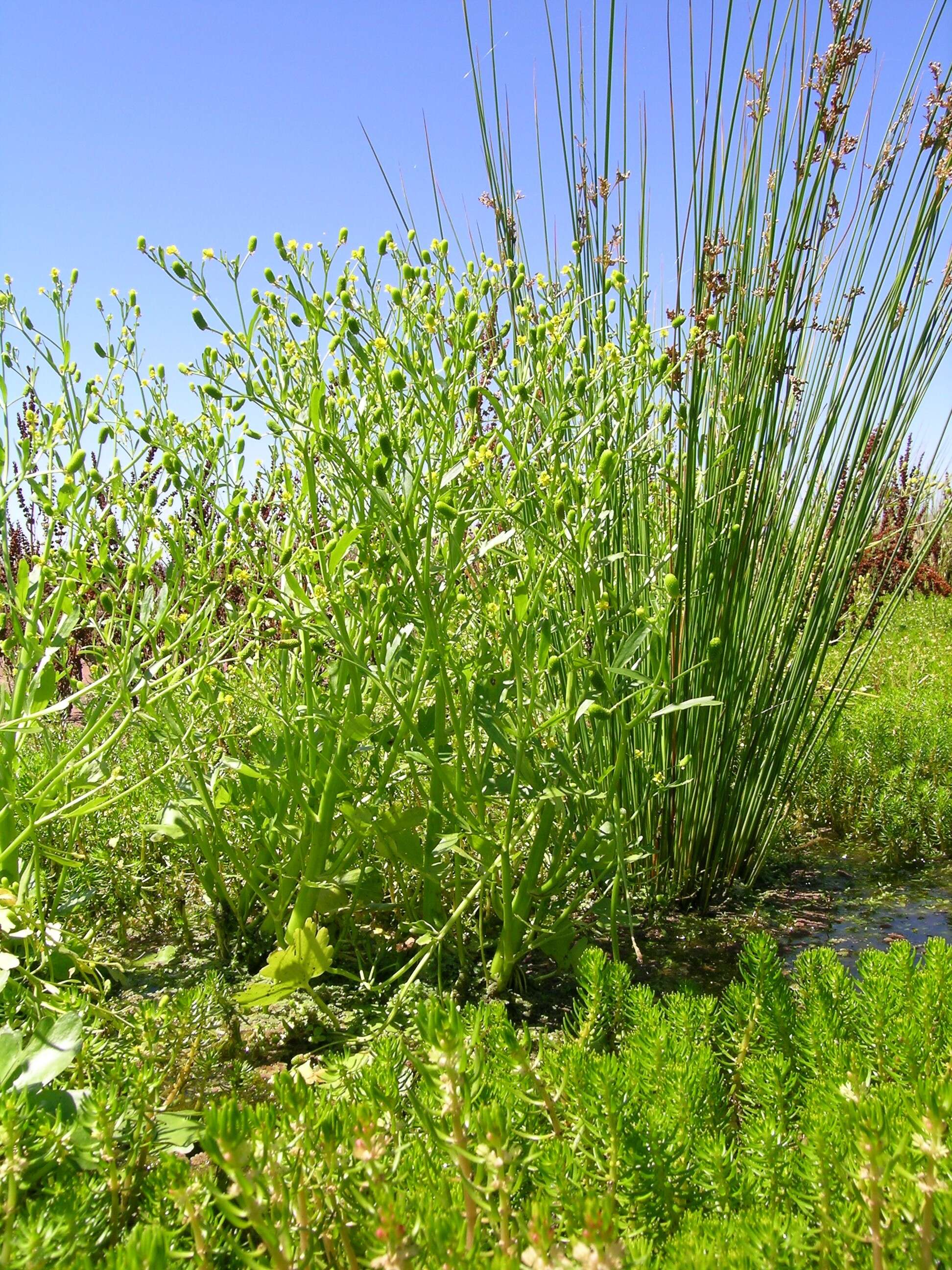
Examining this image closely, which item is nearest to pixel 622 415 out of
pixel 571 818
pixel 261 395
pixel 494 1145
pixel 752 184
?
pixel 261 395

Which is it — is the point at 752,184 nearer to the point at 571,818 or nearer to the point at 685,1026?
the point at 571,818

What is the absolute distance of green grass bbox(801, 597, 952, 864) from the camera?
2.44 m

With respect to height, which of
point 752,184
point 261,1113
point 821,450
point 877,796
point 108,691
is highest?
point 752,184

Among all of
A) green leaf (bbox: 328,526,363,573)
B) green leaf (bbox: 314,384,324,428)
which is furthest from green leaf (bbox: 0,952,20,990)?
green leaf (bbox: 314,384,324,428)

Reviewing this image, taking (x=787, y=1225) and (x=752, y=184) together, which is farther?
(x=752, y=184)

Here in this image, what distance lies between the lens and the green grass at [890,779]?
2.44 metres

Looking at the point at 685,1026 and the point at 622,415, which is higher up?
the point at 622,415

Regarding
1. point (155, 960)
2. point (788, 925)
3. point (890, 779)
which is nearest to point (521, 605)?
point (155, 960)

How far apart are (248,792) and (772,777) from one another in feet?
3.97

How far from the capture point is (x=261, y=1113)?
0.83m

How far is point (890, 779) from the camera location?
8.29 feet

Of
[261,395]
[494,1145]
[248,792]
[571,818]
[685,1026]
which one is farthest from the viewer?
[248,792]

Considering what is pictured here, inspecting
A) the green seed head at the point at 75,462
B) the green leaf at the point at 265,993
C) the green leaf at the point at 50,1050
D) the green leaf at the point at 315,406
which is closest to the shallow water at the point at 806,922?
the green leaf at the point at 265,993

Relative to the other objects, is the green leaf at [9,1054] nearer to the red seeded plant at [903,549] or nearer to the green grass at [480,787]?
the green grass at [480,787]
